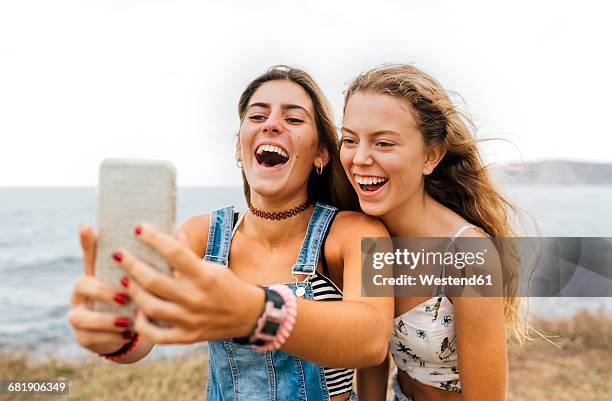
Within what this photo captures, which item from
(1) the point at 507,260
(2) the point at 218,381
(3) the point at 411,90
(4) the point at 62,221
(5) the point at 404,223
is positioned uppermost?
(3) the point at 411,90

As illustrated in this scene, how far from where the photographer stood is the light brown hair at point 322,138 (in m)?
2.73

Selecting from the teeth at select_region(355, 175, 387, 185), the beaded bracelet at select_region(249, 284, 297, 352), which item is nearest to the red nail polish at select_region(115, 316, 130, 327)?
the beaded bracelet at select_region(249, 284, 297, 352)

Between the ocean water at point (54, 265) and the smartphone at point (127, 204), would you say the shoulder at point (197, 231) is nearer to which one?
the ocean water at point (54, 265)

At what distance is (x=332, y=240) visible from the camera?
2.52 meters

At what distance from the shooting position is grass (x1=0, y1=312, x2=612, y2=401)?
616 cm

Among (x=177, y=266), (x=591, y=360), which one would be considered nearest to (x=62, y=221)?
(x=591, y=360)

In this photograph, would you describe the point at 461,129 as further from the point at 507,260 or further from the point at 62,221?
the point at 62,221

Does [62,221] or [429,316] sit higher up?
[429,316]

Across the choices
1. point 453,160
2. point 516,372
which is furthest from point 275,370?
point 516,372

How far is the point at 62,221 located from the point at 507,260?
5358cm

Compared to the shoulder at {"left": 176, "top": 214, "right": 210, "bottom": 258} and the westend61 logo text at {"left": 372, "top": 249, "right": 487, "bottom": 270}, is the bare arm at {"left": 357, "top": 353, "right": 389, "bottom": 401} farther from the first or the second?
the shoulder at {"left": 176, "top": 214, "right": 210, "bottom": 258}

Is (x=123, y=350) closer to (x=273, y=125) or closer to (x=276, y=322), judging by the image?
(x=276, y=322)

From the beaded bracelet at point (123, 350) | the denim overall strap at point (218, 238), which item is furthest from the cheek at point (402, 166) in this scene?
the beaded bracelet at point (123, 350)

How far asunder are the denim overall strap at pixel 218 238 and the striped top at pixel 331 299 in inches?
18.8
